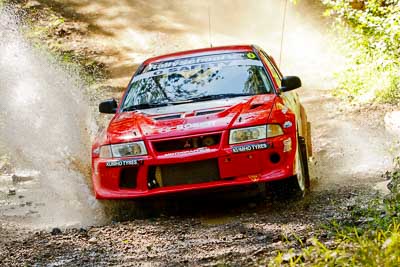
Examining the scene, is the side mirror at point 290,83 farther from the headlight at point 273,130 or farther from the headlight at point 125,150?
the headlight at point 125,150

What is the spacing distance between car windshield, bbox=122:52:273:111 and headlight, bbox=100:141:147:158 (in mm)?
916

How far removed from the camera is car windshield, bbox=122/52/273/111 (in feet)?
24.0

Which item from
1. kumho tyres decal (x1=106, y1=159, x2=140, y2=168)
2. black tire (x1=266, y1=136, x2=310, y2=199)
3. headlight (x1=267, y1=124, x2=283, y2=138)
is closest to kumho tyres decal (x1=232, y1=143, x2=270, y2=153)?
headlight (x1=267, y1=124, x2=283, y2=138)

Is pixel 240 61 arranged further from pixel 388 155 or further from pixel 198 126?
pixel 388 155

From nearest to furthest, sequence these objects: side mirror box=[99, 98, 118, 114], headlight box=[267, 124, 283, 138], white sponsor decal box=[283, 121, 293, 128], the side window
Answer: headlight box=[267, 124, 283, 138]
white sponsor decal box=[283, 121, 293, 128]
side mirror box=[99, 98, 118, 114]
the side window

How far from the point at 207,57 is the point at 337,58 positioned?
9078mm

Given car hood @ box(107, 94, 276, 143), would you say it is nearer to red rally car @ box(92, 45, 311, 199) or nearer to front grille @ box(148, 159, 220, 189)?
red rally car @ box(92, 45, 311, 199)

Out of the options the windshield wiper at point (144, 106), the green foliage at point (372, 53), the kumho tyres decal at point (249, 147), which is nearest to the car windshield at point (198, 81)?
the windshield wiper at point (144, 106)

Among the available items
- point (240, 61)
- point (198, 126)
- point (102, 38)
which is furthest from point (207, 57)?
point (102, 38)

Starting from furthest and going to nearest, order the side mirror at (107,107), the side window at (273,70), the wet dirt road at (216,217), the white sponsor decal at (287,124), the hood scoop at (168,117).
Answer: the side window at (273,70)
the side mirror at (107,107)
the hood scoop at (168,117)
the white sponsor decal at (287,124)
the wet dirt road at (216,217)

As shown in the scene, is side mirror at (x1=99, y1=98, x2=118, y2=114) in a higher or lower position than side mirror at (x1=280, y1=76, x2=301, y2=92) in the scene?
lower

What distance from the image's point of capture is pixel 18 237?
21.5 ft

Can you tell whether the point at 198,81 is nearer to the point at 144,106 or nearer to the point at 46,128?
the point at 144,106

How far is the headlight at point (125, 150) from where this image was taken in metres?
6.42
